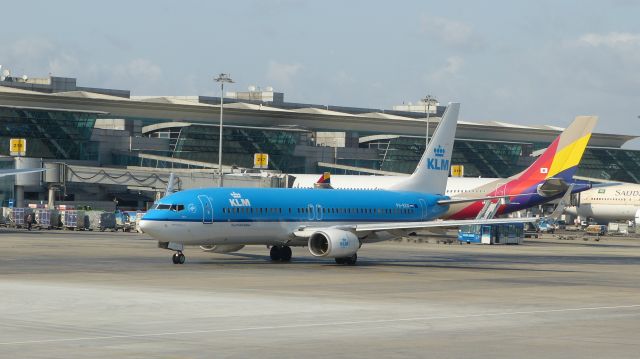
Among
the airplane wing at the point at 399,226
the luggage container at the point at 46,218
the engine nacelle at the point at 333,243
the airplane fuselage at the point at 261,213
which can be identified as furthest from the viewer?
the luggage container at the point at 46,218

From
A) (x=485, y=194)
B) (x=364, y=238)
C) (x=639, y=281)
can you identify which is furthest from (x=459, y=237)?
(x=639, y=281)

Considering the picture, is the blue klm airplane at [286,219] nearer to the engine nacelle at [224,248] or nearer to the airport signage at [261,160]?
the engine nacelle at [224,248]

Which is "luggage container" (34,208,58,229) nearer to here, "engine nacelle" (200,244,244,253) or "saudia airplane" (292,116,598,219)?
"saudia airplane" (292,116,598,219)

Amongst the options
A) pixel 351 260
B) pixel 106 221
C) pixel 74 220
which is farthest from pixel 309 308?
pixel 74 220

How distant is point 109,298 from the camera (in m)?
34.6

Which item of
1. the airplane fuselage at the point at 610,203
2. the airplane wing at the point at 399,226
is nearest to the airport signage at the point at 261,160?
the airplane fuselage at the point at 610,203

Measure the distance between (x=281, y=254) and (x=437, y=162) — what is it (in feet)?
45.9

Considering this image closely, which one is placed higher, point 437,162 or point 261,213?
point 437,162

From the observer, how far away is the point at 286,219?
5581 cm

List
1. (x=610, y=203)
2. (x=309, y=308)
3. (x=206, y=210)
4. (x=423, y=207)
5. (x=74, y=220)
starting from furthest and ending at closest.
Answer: (x=610, y=203), (x=74, y=220), (x=423, y=207), (x=206, y=210), (x=309, y=308)

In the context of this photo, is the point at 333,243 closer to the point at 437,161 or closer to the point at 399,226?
the point at 399,226

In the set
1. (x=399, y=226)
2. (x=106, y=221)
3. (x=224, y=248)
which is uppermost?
(x=399, y=226)

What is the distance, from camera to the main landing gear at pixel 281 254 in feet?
190

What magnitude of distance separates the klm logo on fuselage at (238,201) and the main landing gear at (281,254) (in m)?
4.28
